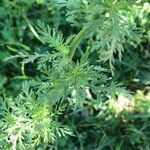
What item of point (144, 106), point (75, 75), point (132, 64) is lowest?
point (144, 106)

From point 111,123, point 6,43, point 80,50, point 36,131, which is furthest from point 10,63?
point 36,131

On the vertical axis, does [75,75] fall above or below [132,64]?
above

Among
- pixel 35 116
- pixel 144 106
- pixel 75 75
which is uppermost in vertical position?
pixel 75 75

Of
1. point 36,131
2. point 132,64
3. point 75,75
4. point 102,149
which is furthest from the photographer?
point 132,64

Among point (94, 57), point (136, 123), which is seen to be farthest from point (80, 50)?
point (136, 123)

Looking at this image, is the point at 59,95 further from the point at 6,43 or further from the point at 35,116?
the point at 6,43

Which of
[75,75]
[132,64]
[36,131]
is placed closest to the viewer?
[75,75]

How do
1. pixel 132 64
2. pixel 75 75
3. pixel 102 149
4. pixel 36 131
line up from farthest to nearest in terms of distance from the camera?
1. pixel 132 64
2. pixel 102 149
3. pixel 36 131
4. pixel 75 75

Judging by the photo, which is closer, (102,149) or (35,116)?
(35,116)

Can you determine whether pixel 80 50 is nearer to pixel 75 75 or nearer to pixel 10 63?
pixel 10 63
